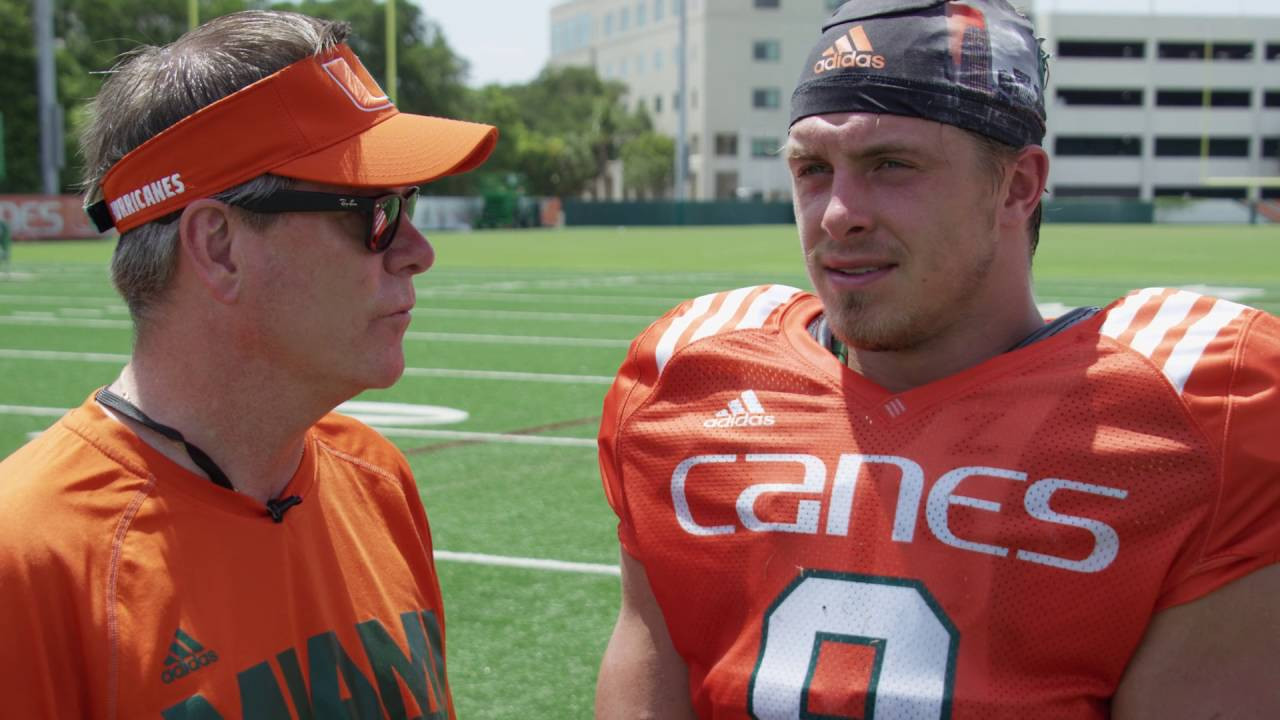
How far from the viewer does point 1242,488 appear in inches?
74.9

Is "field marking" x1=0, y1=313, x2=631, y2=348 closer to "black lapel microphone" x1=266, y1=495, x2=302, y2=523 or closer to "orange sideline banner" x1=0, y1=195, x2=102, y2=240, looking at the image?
"black lapel microphone" x1=266, y1=495, x2=302, y2=523

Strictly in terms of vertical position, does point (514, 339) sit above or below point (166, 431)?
below

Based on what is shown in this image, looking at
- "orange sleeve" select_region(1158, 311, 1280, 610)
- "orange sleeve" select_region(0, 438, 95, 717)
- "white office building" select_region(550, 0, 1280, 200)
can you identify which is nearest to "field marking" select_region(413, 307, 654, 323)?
"orange sleeve" select_region(1158, 311, 1280, 610)

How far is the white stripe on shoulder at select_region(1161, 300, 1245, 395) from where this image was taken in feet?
6.54

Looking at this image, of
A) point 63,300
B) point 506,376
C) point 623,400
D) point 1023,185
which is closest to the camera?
point 1023,185

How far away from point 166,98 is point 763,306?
1.00 meters

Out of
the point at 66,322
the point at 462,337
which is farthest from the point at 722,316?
the point at 66,322

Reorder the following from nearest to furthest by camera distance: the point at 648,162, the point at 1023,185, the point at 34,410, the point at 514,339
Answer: the point at 1023,185, the point at 34,410, the point at 514,339, the point at 648,162

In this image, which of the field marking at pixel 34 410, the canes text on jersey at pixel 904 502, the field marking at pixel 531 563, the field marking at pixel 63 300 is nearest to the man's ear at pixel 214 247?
the canes text on jersey at pixel 904 502

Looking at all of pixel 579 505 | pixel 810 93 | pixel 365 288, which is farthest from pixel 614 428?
pixel 579 505

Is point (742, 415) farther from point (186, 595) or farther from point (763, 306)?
point (186, 595)

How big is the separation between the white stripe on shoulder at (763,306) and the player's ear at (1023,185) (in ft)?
1.24

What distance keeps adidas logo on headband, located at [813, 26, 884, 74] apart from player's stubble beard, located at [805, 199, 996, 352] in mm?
258

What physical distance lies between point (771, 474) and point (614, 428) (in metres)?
0.30
